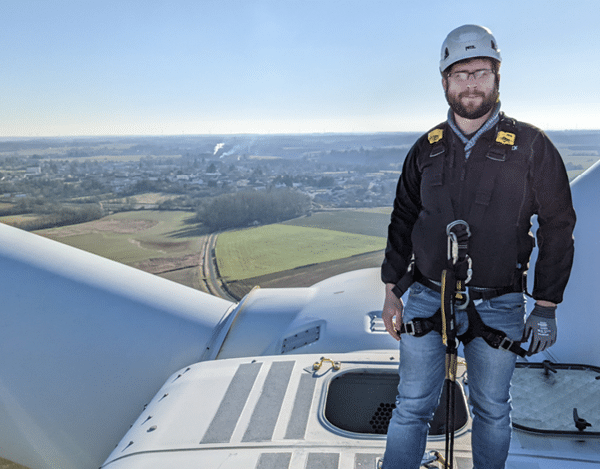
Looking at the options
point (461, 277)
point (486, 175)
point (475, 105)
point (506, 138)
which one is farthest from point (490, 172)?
point (461, 277)

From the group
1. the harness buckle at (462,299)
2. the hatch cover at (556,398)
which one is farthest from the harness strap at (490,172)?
the hatch cover at (556,398)

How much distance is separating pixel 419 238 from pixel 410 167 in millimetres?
276

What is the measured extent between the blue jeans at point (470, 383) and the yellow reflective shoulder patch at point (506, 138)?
505mm

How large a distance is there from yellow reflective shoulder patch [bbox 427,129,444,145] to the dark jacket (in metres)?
0.02

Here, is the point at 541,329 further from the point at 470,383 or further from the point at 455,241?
the point at 455,241

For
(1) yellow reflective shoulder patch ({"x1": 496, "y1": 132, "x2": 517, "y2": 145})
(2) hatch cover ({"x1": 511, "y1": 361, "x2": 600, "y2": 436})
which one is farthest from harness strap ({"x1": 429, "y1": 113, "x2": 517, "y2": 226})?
(2) hatch cover ({"x1": 511, "y1": 361, "x2": 600, "y2": 436})

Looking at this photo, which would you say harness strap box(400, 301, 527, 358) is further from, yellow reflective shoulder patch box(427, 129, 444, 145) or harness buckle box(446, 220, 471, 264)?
yellow reflective shoulder patch box(427, 129, 444, 145)

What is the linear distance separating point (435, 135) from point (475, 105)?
0.16 metres

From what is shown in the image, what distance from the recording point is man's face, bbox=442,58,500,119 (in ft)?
5.12

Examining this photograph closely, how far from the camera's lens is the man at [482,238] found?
154cm

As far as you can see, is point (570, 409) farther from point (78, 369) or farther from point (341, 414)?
point (78, 369)

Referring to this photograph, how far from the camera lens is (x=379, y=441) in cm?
196

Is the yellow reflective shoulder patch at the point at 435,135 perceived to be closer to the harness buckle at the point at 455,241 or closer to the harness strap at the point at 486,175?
the harness strap at the point at 486,175

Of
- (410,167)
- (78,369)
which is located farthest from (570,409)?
(78,369)
